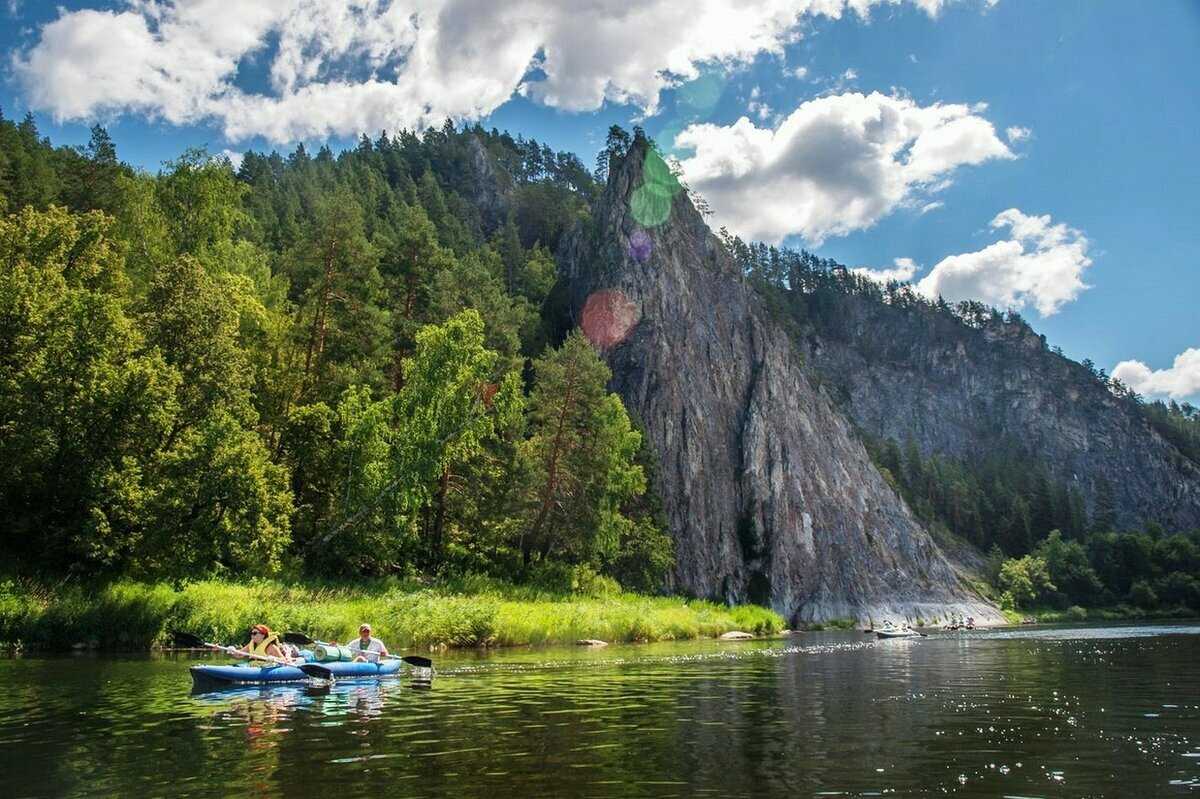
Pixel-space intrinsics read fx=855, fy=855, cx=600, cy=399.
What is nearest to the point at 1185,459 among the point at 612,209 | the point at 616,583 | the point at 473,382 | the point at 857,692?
the point at 612,209

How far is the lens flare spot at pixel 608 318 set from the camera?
92188mm

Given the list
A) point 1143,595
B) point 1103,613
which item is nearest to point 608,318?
point 1103,613

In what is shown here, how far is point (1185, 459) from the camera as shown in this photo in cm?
17600

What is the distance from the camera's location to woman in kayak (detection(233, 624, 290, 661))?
23391 millimetres

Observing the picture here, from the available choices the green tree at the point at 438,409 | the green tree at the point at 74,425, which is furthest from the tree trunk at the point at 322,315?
the green tree at the point at 74,425

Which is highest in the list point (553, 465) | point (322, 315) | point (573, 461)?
point (322, 315)

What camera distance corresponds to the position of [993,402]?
185625 mm

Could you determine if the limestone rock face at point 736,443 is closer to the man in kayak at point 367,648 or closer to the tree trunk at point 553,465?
the tree trunk at point 553,465

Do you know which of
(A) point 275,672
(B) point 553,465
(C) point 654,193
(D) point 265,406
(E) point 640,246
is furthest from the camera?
(C) point 654,193

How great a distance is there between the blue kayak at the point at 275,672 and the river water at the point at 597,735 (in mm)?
449

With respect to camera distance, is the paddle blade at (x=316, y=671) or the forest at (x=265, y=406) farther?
the forest at (x=265, y=406)

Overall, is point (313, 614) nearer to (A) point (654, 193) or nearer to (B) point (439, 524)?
(B) point (439, 524)

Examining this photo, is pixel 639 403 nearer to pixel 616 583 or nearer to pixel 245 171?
pixel 616 583

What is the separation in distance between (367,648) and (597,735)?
13.8 m
